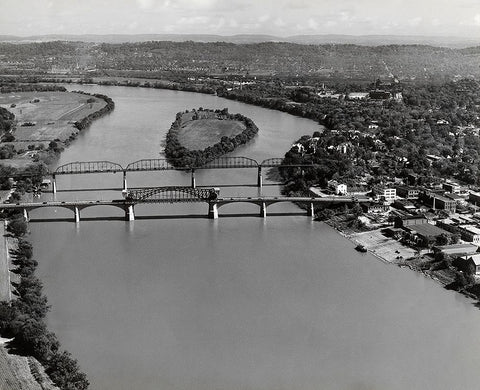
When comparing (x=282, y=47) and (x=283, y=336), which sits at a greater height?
(x=282, y=47)

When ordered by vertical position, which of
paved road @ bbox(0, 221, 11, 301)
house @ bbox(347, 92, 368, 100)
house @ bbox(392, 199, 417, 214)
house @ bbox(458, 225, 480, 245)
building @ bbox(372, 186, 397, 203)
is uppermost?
house @ bbox(347, 92, 368, 100)

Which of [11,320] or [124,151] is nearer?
[11,320]

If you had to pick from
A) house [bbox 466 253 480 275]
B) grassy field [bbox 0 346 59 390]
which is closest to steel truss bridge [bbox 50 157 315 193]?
house [bbox 466 253 480 275]

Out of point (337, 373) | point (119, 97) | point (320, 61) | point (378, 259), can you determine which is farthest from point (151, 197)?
point (320, 61)

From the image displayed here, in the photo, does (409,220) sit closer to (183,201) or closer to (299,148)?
(183,201)

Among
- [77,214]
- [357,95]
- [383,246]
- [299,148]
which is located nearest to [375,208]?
[383,246]

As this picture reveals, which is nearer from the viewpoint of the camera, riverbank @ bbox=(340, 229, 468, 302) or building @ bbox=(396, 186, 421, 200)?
riverbank @ bbox=(340, 229, 468, 302)

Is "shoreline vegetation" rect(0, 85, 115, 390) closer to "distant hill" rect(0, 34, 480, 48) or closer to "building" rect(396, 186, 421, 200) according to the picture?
"building" rect(396, 186, 421, 200)

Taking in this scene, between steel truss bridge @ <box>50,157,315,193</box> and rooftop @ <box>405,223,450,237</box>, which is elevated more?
steel truss bridge @ <box>50,157,315,193</box>

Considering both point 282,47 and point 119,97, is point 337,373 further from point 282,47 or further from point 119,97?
point 282,47
